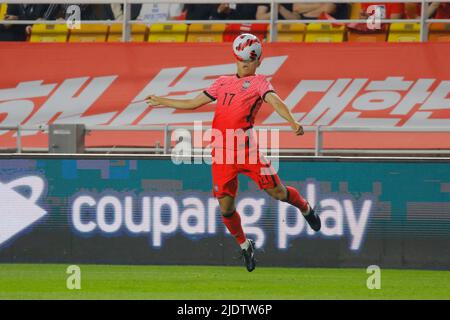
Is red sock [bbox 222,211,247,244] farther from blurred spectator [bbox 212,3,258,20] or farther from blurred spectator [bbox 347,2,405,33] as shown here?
blurred spectator [bbox 212,3,258,20]

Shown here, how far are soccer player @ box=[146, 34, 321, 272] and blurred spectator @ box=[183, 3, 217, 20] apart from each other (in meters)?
6.39

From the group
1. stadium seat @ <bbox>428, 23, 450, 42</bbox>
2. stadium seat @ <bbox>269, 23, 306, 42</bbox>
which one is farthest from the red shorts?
stadium seat @ <bbox>428, 23, 450, 42</bbox>

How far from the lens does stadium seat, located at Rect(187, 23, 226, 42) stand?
18.1 meters

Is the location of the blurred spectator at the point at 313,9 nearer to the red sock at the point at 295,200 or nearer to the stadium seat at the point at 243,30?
the stadium seat at the point at 243,30

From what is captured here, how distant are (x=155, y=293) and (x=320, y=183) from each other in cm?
339

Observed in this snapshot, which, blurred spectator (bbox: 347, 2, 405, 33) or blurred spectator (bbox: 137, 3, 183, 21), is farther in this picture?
blurred spectator (bbox: 137, 3, 183, 21)

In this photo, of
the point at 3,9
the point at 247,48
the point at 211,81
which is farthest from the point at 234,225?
the point at 3,9

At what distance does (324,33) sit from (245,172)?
20.3 ft

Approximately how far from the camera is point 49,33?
18.5 meters

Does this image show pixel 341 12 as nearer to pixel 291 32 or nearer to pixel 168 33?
pixel 291 32

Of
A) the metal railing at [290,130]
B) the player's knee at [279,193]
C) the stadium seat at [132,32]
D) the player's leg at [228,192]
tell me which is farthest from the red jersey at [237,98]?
the stadium seat at [132,32]

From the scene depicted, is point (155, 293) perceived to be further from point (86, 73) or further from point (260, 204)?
point (86, 73)

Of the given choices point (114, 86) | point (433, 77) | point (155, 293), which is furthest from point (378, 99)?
point (155, 293)

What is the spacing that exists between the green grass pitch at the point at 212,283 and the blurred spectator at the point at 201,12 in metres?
4.44
